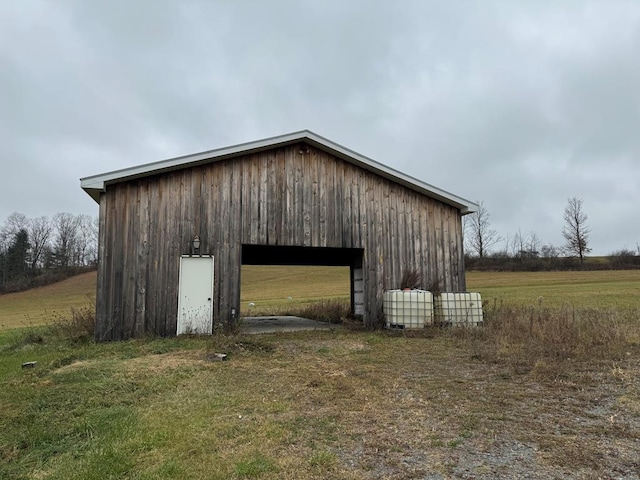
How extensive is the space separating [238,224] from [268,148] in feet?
7.33

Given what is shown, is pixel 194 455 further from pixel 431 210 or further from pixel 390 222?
pixel 431 210

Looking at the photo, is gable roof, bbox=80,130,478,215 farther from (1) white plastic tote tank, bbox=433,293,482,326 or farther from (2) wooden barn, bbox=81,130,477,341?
(1) white plastic tote tank, bbox=433,293,482,326

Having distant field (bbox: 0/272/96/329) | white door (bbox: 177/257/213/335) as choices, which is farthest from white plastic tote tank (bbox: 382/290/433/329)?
distant field (bbox: 0/272/96/329)

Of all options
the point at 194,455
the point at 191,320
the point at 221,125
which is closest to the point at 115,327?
the point at 191,320

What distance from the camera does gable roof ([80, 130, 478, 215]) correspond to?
392 inches

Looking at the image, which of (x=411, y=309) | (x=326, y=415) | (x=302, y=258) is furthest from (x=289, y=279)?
(x=326, y=415)

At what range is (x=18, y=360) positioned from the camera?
27.2ft

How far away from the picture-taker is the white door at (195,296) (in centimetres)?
1034

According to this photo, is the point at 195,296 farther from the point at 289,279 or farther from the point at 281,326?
the point at 289,279

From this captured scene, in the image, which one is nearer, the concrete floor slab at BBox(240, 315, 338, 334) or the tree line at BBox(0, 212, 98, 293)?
the concrete floor slab at BBox(240, 315, 338, 334)

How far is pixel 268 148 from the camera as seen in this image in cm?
1142

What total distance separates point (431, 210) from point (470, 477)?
1066cm

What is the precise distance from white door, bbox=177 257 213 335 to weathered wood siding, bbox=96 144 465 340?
0.18m

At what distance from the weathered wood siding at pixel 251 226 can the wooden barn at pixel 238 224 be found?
0.03 metres
